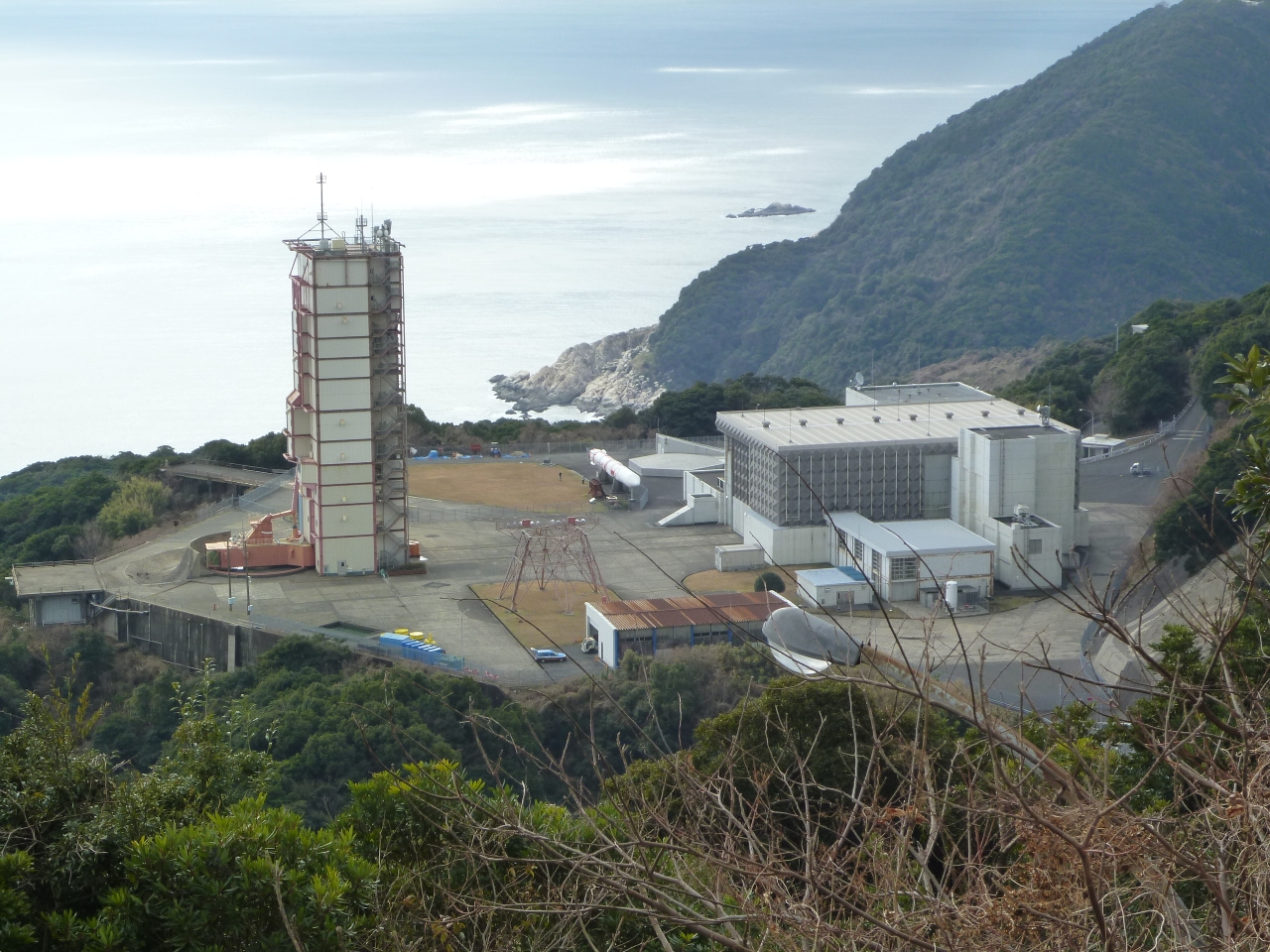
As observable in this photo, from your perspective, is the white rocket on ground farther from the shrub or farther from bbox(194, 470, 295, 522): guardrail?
the shrub

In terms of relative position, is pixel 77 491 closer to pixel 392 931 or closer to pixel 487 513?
pixel 487 513

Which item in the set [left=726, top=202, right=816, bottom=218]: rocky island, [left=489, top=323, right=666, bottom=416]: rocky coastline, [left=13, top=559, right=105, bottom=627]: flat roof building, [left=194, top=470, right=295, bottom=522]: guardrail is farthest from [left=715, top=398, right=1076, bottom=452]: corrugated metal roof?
[left=726, top=202, right=816, bottom=218]: rocky island

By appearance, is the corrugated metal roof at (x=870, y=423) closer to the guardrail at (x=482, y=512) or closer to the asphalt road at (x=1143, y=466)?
the asphalt road at (x=1143, y=466)

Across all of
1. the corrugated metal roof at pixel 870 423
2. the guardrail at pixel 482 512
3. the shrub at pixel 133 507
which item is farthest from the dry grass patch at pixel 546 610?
the shrub at pixel 133 507

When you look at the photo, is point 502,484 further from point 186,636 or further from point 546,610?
point 186,636

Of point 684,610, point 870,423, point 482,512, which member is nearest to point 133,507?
point 482,512
